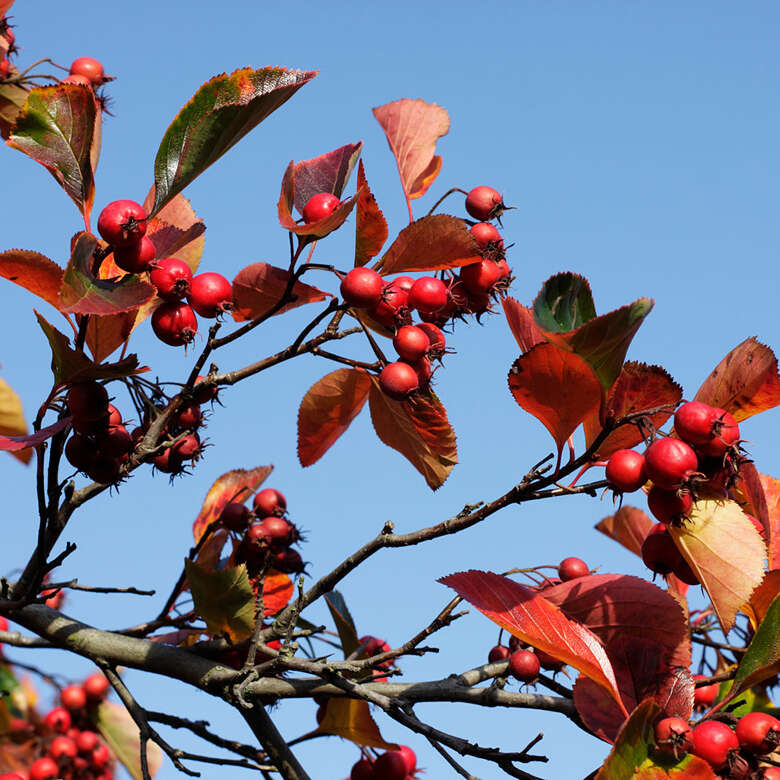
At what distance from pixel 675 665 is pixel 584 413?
468 millimetres

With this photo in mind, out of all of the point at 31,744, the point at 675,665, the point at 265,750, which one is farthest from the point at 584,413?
the point at 31,744

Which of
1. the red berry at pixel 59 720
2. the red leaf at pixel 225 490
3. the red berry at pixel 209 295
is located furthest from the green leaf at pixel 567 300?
the red berry at pixel 59 720

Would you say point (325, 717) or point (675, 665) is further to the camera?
point (325, 717)

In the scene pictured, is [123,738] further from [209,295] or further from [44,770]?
[209,295]

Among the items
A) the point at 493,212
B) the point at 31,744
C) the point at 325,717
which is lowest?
the point at 31,744

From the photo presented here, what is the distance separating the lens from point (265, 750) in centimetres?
210

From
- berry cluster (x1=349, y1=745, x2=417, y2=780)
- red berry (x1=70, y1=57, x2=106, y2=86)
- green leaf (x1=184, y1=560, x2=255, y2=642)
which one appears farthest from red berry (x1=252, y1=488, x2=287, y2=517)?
red berry (x1=70, y1=57, x2=106, y2=86)

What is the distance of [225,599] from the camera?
6.62 ft

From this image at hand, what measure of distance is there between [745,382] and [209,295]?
975 millimetres

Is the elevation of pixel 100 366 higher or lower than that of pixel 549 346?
higher

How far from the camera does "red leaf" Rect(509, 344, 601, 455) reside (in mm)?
1590

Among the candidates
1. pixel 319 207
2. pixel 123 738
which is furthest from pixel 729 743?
pixel 123 738

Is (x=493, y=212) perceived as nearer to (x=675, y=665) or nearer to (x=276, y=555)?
(x=675, y=665)

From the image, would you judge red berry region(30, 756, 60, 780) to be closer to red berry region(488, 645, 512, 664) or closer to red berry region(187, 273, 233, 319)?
red berry region(488, 645, 512, 664)
